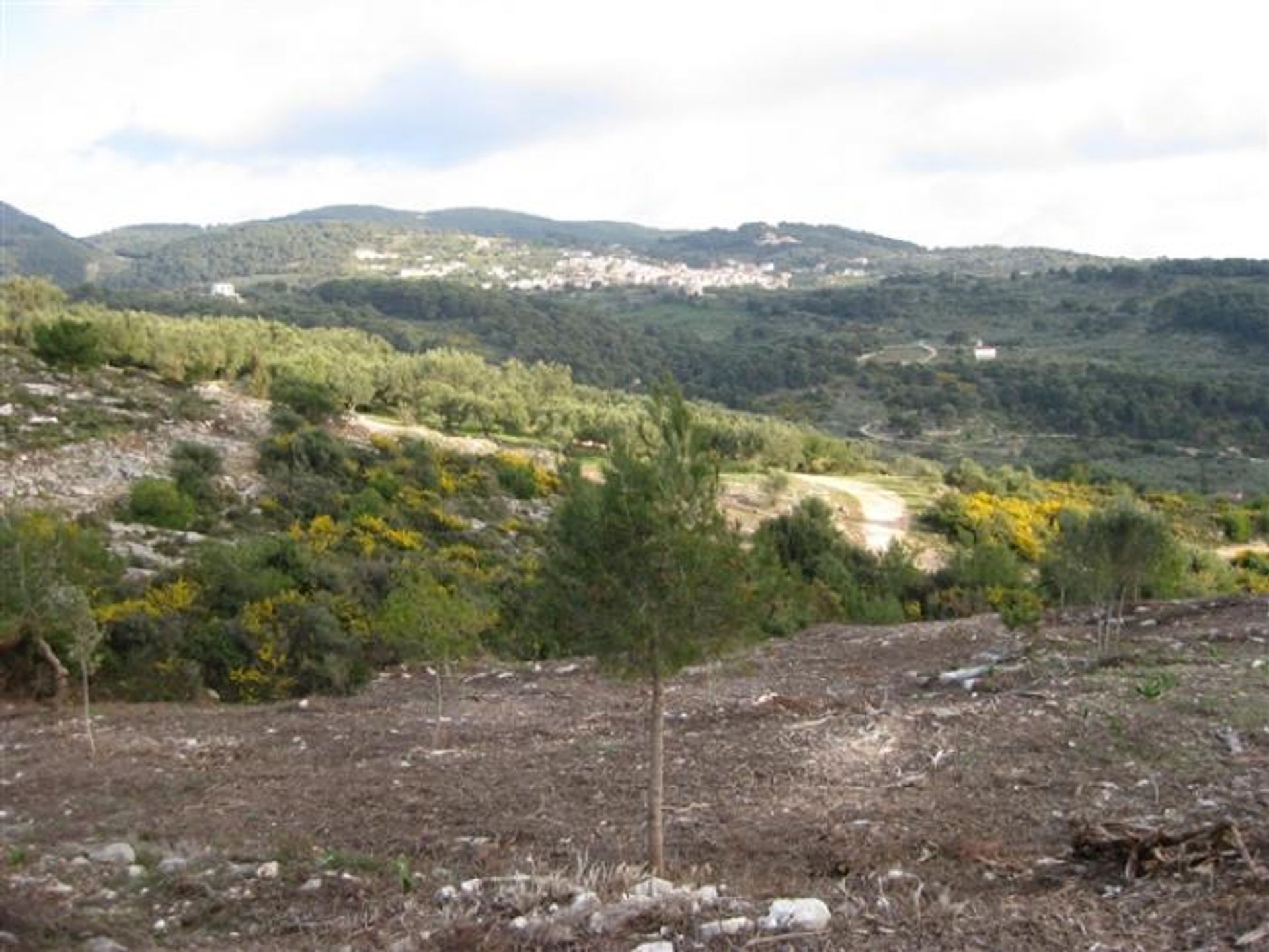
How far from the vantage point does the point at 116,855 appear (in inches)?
391

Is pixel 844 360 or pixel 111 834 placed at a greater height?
pixel 844 360

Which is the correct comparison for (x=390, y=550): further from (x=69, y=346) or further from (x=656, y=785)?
(x=69, y=346)

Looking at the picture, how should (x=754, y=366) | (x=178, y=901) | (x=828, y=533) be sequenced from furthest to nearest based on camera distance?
(x=754, y=366), (x=828, y=533), (x=178, y=901)

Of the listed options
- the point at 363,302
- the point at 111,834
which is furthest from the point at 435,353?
the point at 363,302

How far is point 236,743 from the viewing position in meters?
14.9

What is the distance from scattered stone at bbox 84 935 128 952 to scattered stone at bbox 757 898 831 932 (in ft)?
15.0

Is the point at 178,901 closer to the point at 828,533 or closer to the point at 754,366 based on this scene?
the point at 828,533

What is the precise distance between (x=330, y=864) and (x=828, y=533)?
1110 inches

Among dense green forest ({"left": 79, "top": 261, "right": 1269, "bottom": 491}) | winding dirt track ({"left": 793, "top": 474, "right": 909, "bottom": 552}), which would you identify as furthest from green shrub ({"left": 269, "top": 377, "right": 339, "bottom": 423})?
dense green forest ({"left": 79, "top": 261, "right": 1269, "bottom": 491})

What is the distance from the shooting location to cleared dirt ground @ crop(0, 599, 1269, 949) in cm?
744

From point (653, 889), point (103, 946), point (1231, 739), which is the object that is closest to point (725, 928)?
point (653, 889)

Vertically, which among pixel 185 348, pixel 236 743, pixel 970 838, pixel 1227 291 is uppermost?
pixel 1227 291

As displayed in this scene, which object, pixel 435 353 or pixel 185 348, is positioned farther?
pixel 435 353

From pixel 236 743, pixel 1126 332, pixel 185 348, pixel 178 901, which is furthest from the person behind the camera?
pixel 1126 332
